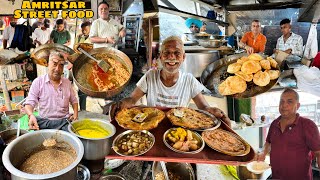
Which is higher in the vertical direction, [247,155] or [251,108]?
[251,108]

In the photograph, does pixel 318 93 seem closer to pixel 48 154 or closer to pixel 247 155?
pixel 247 155

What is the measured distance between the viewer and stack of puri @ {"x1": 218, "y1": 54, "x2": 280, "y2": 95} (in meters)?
1.69

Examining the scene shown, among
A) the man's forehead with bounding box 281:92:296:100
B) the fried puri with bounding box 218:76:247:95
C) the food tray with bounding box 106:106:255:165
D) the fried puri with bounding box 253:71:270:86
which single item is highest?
the fried puri with bounding box 253:71:270:86

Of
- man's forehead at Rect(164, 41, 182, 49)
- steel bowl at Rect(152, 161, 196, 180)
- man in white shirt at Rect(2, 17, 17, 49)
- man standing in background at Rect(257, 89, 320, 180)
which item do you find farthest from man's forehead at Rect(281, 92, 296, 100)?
man in white shirt at Rect(2, 17, 17, 49)

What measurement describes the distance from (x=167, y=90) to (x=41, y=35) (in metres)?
1.01

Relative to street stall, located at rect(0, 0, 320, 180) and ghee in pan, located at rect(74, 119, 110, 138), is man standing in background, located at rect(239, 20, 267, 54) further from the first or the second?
ghee in pan, located at rect(74, 119, 110, 138)

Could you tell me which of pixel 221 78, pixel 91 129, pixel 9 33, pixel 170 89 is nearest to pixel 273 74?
pixel 221 78

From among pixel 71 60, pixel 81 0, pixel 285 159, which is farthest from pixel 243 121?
pixel 81 0

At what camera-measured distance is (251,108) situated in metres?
1.78

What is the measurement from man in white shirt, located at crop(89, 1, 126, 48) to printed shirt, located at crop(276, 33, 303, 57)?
3.52ft

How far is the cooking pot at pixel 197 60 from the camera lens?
182 centimetres

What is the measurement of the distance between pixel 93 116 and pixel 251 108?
1.14 metres

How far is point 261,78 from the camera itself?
168 centimetres

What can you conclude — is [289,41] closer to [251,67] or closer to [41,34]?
[251,67]
